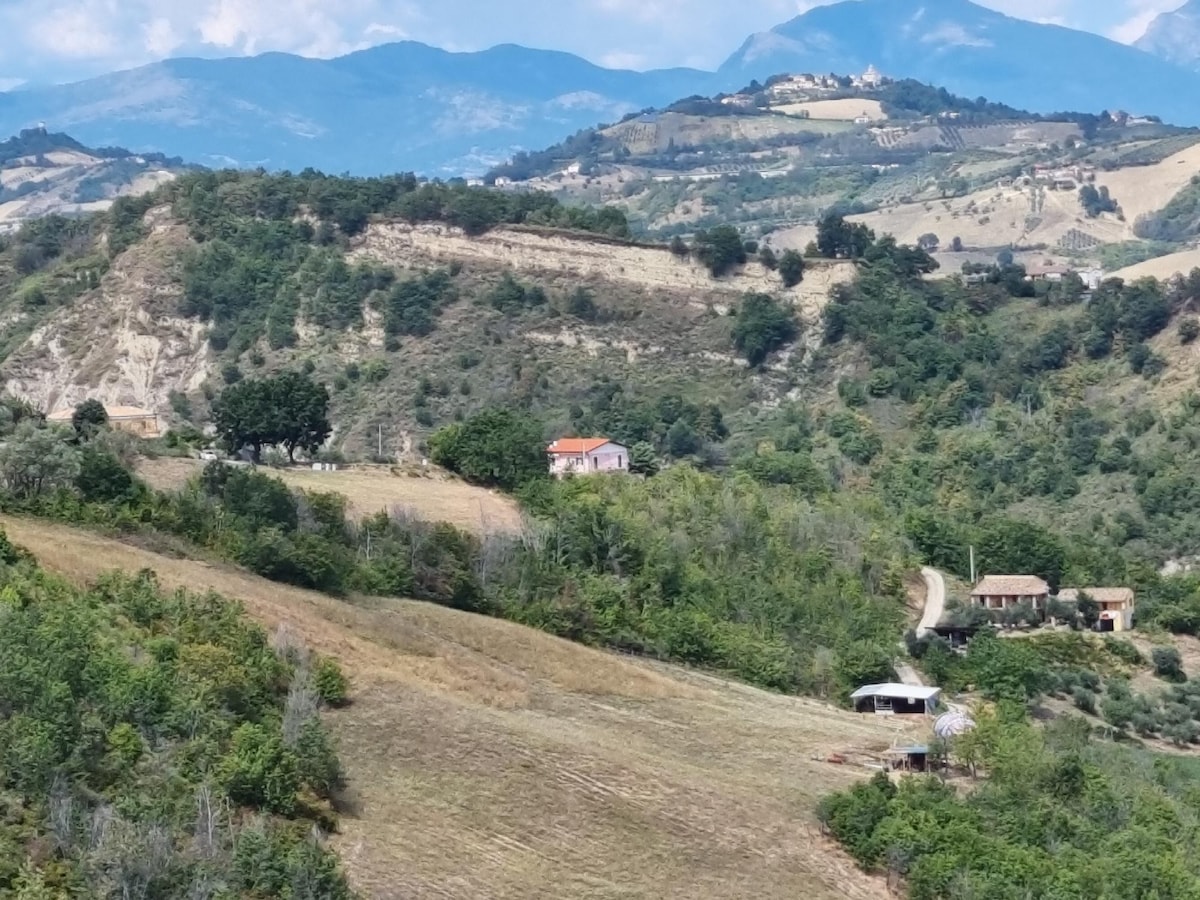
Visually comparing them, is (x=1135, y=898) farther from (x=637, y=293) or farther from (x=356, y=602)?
(x=637, y=293)

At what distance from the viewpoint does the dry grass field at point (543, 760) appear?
93.7 feet

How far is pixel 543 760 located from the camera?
3188cm

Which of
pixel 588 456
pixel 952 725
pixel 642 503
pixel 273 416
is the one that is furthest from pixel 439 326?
pixel 952 725

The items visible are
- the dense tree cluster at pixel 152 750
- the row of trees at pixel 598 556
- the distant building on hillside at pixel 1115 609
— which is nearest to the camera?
the dense tree cluster at pixel 152 750

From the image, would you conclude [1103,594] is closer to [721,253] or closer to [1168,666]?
[1168,666]

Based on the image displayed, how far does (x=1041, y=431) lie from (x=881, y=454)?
15.3 feet


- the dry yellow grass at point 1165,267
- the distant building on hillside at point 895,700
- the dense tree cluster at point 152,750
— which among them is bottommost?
the distant building on hillside at point 895,700

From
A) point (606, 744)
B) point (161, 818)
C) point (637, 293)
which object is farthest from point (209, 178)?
point (161, 818)

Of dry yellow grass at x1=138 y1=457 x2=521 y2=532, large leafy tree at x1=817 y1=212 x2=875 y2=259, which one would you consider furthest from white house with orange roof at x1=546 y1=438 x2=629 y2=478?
large leafy tree at x1=817 y1=212 x2=875 y2=259

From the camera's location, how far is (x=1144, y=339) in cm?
7244

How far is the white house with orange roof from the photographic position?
59250 mm

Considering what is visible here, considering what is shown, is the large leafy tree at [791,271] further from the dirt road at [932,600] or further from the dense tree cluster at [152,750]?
the dense tree cluster at [152,750]

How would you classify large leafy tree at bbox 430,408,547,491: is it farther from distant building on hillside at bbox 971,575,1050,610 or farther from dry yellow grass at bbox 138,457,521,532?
distant building on hillside at bbox 971,575,1050,610

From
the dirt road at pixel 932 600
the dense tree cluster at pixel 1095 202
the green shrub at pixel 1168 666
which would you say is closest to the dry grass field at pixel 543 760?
the dirt road at pixel 932 600
